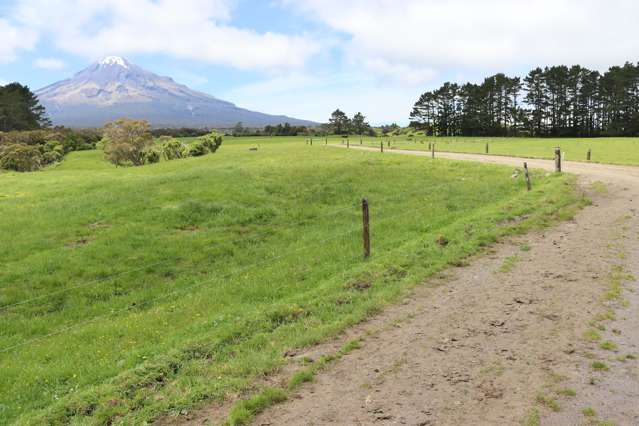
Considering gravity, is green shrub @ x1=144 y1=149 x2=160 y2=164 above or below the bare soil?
above

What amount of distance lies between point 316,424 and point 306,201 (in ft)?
54.7

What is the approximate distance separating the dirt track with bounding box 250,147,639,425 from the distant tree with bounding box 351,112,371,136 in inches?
4742

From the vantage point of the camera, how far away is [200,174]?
26969 mm

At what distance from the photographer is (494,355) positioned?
6.75m


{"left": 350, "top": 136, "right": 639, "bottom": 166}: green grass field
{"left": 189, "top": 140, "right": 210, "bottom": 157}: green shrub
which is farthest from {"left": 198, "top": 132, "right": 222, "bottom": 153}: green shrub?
{"left": 350, "top": 136, "right": 639, "bottom": 166}: green grass field

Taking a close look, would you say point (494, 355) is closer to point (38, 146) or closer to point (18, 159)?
point (18, 159)

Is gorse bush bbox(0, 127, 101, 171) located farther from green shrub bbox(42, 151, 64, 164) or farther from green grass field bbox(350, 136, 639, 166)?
green grass field bbox(350, 136, 639, 166)

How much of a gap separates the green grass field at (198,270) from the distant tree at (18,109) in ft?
297

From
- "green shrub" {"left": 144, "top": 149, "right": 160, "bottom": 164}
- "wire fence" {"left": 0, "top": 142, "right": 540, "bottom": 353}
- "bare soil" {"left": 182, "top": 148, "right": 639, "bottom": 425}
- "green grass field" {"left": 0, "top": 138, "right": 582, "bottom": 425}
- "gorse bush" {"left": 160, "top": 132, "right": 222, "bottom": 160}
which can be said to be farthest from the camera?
"green shrub" {"left": 144, "top": 149, "right": 160, "bottom": 164}

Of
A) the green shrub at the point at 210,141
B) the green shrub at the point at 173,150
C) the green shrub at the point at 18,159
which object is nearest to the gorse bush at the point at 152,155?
the green shrub at the point at 173,150

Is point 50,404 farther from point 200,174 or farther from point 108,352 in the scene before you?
point 200,174

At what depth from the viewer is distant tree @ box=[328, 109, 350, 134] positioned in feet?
425

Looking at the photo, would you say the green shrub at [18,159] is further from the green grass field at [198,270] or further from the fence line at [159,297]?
the fence line at [159,297]

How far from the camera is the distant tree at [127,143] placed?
192 ft
